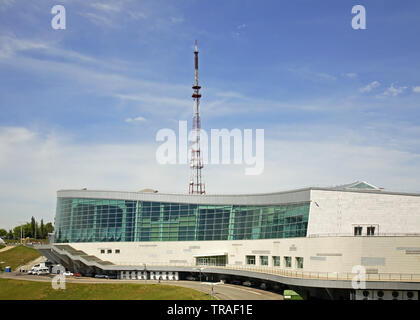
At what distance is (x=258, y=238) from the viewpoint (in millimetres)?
81875

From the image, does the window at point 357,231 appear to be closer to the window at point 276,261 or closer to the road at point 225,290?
the window at point 276,261

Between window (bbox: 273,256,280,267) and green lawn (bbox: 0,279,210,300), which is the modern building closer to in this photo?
window (bbox: 273,256,280,267)

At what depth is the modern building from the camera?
200 ft

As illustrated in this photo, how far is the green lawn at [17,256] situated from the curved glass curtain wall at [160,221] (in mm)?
35255

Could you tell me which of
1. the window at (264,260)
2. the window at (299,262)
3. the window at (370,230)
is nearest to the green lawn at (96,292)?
the window at (264,260)

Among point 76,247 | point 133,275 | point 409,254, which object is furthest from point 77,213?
point 409,254

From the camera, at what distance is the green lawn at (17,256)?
136 m

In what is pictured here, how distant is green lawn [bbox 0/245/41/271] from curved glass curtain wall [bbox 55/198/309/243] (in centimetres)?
3526

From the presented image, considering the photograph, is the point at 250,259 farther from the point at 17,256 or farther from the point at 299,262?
the point at 17,256

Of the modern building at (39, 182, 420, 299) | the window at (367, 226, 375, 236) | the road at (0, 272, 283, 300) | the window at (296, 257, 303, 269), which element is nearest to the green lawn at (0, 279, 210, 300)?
the road at (0, 272, 283, 300)

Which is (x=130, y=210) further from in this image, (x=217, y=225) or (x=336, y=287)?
(x=336, y=287)

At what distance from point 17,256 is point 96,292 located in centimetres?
7909
